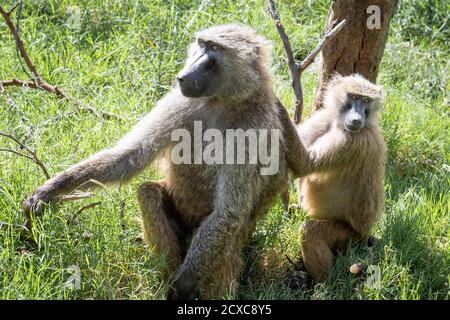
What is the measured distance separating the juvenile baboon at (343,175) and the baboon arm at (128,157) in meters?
0.84

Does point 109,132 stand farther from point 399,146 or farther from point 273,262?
point 399,146

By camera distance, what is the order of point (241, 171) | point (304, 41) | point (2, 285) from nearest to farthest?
1. point (2, 285)
2. point (241, 171)
3. point (304, 41)

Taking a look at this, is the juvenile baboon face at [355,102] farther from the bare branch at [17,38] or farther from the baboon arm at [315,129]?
the bare branch at [17,38]

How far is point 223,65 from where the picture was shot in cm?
386

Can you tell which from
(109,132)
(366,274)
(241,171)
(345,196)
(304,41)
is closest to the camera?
(241,171)

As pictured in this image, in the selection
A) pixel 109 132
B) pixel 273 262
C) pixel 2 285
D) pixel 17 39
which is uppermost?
pixel 17 39

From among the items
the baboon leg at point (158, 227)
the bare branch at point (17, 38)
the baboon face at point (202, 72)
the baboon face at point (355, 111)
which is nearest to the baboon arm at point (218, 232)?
the baboon leg at point (158, 227)

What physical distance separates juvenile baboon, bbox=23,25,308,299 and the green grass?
17 centimetres

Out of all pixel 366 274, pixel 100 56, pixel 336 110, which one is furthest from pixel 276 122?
pixel 100 56

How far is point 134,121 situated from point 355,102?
143 cm

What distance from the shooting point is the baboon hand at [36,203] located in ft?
12.5

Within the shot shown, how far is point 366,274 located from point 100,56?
2671 millimetres

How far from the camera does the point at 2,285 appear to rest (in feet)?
11.9

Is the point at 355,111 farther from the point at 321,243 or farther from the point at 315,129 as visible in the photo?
the point at 321,243
